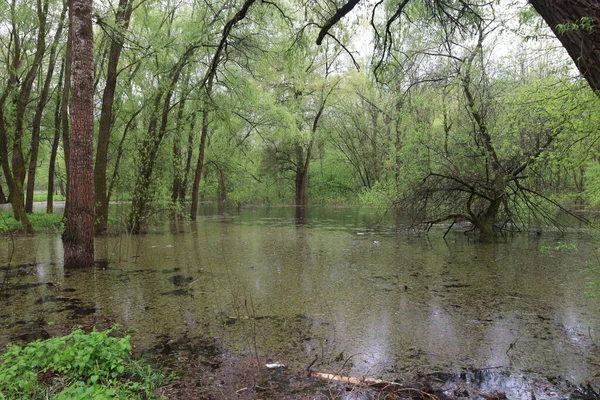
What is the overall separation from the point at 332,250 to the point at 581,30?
6.75 meters

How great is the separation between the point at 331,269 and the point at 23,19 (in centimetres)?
1043

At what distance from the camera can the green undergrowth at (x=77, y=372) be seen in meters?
2.08

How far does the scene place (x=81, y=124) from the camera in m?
5.84

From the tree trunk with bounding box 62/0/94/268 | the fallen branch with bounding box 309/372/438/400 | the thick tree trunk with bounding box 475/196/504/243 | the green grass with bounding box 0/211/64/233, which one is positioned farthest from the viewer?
the green grass with bounding box 0/211/64/233

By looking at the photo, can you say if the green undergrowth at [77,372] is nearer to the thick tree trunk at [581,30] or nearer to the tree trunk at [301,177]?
the thick tree trunk at [581,30]

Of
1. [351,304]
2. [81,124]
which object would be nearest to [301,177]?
[81,124]

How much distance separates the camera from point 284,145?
2597cm

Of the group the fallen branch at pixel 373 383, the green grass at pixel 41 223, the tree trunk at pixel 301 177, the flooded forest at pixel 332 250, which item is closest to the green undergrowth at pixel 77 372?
the flooded forest at pixel 332 250

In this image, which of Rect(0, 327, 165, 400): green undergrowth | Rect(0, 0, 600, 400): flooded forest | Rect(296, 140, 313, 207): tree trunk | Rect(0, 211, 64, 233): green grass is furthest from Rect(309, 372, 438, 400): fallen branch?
Rect(296, 140, 313, 207): tree trunk

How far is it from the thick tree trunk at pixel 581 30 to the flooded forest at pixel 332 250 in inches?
0.5

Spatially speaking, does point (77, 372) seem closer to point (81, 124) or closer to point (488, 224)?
point (81, 124)

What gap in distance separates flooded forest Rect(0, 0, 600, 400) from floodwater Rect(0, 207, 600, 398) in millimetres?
34

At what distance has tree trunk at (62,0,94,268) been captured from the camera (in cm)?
575

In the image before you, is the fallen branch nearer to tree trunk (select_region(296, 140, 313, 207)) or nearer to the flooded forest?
the flooded forest
